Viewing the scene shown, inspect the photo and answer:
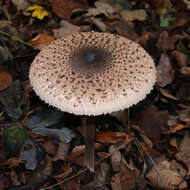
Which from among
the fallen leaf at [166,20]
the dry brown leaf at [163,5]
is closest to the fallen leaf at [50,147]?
the fallen leaf at [166,20]

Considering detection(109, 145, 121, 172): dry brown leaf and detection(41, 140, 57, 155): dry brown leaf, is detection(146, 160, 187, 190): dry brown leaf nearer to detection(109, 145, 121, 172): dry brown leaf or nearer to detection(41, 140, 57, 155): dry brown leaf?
detection(109, 145, 121, 172): dry brown leaf

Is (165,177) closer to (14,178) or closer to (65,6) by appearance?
(14,178)

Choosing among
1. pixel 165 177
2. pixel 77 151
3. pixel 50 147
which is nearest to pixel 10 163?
pixel 50 147

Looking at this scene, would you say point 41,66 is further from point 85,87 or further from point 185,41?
point 185,41

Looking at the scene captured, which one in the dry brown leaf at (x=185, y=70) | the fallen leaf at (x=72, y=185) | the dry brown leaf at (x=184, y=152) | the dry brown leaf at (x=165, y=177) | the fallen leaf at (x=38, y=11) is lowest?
the fallen leaf at (x=72, y=185)

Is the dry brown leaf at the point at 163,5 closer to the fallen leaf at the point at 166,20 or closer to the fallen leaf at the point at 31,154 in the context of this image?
the fallen leaf at the point at 166,20

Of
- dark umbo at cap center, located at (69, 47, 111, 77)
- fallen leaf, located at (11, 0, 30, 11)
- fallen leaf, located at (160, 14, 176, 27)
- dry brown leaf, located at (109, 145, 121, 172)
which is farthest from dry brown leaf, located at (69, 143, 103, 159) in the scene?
fallen leaf, located at (11, 0, 30, 11)
